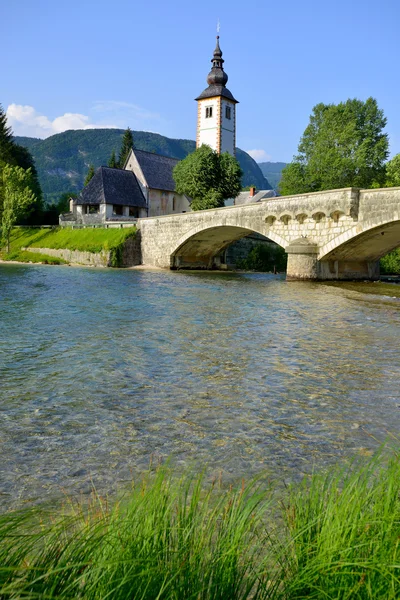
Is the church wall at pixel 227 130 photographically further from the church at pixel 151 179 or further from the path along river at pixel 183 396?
the path along river at pixel 183 396

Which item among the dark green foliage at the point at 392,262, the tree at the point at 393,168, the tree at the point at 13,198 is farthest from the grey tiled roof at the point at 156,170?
the dark green foliage at the point at 392,262

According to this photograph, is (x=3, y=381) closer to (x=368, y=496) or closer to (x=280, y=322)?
(x=368, y=496)

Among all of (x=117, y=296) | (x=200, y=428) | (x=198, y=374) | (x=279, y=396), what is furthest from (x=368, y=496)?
(x=117, y=296)

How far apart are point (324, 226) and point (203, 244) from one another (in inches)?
664

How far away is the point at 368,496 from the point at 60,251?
49961mm

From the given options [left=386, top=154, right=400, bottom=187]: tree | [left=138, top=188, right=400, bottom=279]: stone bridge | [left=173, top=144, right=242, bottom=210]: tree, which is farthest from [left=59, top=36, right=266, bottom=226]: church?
[left=138, top=188, right=400, bottom=279]: stone bridge

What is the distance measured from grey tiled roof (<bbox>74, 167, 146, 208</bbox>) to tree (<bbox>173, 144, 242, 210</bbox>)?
932cm

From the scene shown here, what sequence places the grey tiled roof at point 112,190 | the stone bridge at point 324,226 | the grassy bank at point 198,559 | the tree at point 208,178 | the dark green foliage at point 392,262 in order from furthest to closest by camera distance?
the grey tiled roof at point 112,190, the tree at point 208,178, the dark green foliage at point 392,262, the stone bridge at point 324,226, the grassy bank at point 198,559

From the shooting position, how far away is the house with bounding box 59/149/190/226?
194ft

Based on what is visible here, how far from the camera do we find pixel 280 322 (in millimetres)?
13766

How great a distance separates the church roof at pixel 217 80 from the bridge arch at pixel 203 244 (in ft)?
88.9

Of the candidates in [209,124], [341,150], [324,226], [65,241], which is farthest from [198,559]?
[209,124]

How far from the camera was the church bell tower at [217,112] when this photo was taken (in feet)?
210

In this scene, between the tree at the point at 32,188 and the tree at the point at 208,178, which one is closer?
the tree at the point at 208,178
